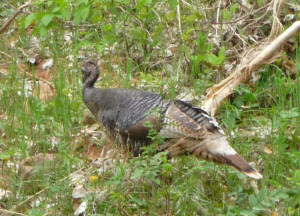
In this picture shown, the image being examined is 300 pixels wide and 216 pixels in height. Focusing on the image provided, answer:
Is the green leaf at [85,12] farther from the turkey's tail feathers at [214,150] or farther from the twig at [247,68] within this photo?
the twig at [247,68]

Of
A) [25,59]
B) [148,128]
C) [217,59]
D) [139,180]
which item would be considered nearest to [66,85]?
[25,59]

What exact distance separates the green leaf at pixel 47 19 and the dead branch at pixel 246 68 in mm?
1762

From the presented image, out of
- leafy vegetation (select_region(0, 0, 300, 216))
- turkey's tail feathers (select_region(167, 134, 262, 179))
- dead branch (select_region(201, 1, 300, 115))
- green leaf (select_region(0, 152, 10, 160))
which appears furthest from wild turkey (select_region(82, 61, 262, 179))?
dead branch (select_region(201, 1, 300, 115))

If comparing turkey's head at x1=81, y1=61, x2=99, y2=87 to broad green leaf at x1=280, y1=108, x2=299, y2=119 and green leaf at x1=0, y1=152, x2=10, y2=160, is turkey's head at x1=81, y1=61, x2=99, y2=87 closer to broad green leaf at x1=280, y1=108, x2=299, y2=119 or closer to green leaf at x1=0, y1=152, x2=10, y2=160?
green leaf at x1=0, y1=152, x2=10, y2=160

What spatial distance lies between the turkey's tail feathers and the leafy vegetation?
0.10 m

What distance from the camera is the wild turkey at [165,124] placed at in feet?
15.1

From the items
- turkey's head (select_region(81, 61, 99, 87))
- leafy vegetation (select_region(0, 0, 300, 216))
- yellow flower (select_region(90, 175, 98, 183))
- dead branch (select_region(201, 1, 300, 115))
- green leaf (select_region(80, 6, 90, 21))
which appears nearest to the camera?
leafy vegetation (select_region(0, 0, 300, 216))

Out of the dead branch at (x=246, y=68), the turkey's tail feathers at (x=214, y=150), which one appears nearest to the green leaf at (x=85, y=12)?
the turkey's tail feathers at (x=214, y=150)

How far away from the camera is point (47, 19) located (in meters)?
5.09

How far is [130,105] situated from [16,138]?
1.18 m

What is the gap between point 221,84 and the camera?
620 cm

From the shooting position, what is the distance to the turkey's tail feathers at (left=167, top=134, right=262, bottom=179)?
4383 millimetres

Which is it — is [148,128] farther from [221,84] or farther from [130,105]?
[221,84]

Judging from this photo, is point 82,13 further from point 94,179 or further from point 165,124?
point 94,179
